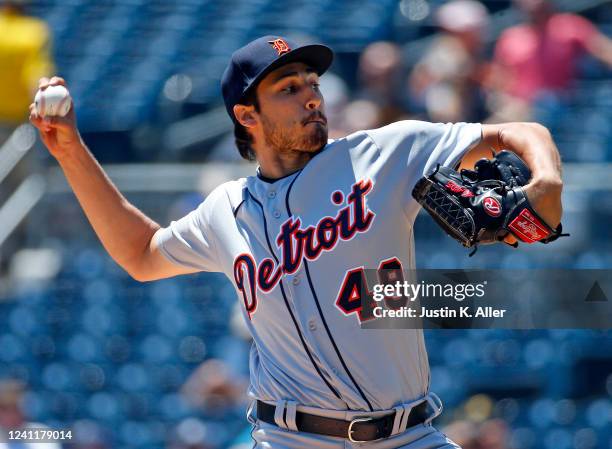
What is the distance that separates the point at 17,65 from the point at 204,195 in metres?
1.26

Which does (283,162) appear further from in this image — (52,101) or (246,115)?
(52,101)

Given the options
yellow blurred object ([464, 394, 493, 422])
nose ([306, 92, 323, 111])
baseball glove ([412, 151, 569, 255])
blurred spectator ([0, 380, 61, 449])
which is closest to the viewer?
baseball glove ([412, 151, 569, 255])

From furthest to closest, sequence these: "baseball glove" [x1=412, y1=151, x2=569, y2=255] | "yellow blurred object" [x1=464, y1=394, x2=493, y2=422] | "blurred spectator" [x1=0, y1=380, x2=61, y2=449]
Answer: "yellow blurred object" [x1=464, y1=394, x2=493, y2=422] < "blurred spectator" [x1=0, y1=380, x2=61, y2=449] < "baseball glove" [x1=412, y1=151, x2=569, y2=255]

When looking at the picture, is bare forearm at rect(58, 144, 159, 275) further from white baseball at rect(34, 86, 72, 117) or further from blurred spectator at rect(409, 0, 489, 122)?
blurred spectator at rect(409, 0, 489, 122)

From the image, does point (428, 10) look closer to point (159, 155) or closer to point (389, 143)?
point (159, 155)

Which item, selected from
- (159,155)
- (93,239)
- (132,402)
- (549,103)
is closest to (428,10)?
(549,103)

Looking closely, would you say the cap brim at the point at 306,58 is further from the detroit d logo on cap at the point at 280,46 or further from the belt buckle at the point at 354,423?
the belt buckle at the point at 354,423

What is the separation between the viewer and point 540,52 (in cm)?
490

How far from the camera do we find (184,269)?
2.79 m

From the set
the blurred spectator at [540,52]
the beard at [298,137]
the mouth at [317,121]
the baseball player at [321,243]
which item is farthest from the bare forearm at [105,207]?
the blurred spectator at [540,52]

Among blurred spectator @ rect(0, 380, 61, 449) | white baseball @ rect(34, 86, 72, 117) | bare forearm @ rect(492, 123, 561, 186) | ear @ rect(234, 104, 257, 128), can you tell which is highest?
white baseball @ rect(34, 86, 72, 117)

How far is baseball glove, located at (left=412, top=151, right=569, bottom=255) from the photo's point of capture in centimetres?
223

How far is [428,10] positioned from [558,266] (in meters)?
1.60

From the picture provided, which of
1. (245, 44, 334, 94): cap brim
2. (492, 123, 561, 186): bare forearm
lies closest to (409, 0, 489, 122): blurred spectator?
(245, 44, 334, 94): cap brim
